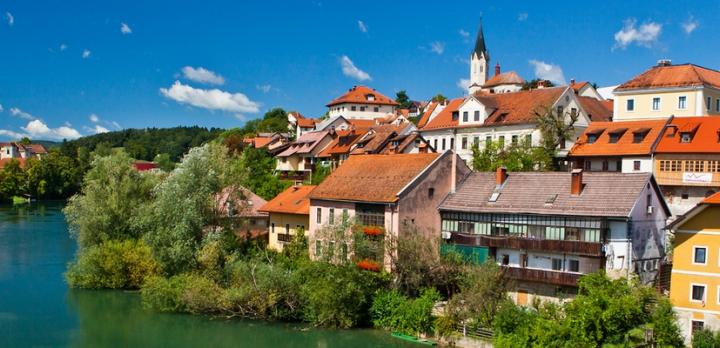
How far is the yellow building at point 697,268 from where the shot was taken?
26547 millimetres

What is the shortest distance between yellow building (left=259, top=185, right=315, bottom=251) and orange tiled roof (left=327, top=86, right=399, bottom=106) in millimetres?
53276

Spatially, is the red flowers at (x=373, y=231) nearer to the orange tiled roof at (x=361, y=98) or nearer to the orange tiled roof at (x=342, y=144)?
the orange tiled roof at (x=342, y=144)

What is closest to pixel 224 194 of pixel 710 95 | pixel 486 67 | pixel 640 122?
pixel 640 122

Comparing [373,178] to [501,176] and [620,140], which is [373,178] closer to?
[501,176]

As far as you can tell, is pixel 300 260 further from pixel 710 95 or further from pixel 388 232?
pixel 710 95

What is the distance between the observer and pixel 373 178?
39.4 meters

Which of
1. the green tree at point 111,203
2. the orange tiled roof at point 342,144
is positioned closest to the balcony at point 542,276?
the green tree at point 111,203

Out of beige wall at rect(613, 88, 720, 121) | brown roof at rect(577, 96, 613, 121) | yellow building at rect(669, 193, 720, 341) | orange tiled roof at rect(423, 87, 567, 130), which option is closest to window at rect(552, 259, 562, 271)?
yellow building at rect(669, 193, 720, 341)

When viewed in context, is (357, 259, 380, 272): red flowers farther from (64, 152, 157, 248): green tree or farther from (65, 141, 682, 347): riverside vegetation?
(64, 152, 157, 248): green tree

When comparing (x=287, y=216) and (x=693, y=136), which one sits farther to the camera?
(x=287, y=216)

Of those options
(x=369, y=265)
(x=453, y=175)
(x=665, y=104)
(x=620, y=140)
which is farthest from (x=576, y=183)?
(x=665, y=104)

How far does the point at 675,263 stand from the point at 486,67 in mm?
77994

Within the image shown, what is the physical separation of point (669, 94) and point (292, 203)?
25630 millimetres

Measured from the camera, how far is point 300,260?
1478 inches
